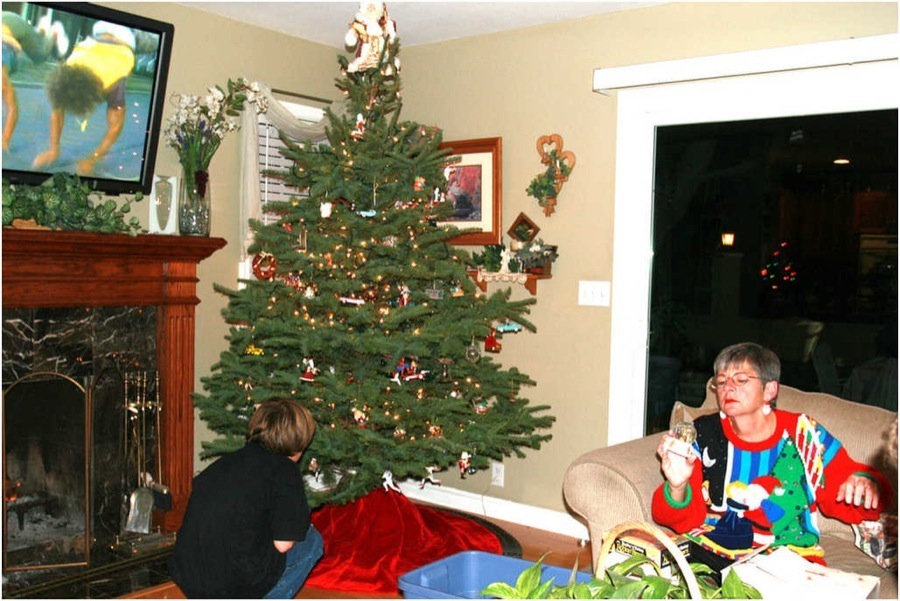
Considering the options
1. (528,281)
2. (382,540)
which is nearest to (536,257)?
(528,281)

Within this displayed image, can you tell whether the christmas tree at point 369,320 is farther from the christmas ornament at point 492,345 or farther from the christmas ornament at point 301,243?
the christmas ornament at point 492,345

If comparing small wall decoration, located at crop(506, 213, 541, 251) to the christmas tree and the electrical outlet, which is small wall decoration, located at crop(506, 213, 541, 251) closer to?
the christmas tree

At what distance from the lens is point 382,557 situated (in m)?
3.91

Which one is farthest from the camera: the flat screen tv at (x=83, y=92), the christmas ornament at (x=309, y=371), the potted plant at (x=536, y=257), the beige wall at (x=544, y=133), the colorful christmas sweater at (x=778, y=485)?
the potted plant at (x=536, y=257)

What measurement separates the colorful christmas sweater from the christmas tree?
4.13 ft

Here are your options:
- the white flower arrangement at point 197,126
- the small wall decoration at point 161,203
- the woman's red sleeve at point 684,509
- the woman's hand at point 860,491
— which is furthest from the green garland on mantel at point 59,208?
the woman's hand at point 860,491

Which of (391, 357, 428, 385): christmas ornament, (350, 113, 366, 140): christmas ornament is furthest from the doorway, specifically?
(350, 113, 366, 140): christmas ornament

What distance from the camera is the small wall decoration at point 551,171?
450cm

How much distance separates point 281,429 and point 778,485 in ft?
5.19

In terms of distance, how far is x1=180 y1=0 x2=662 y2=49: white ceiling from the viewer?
4272mm

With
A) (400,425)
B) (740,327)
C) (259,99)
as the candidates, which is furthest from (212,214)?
(740,327)

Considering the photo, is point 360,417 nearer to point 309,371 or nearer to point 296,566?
point 309,371

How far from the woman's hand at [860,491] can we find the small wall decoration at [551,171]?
2.28m

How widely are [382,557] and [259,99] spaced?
7.91ft
